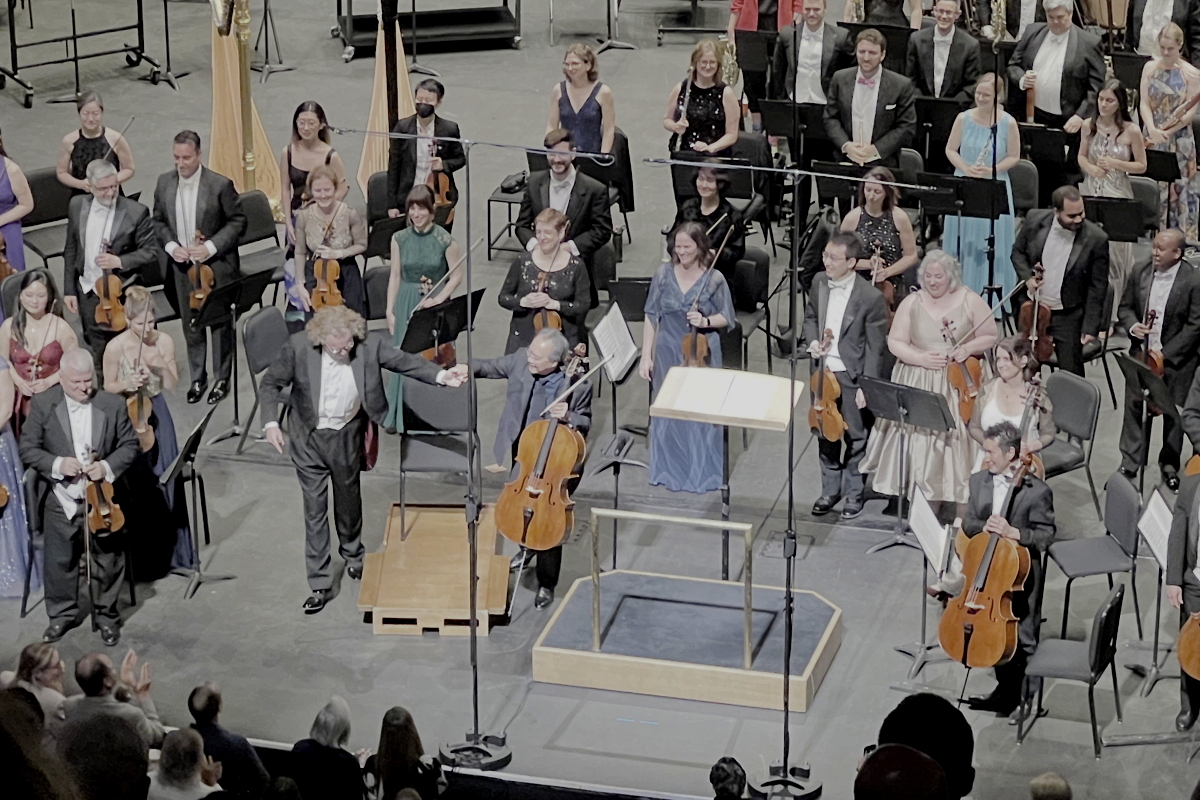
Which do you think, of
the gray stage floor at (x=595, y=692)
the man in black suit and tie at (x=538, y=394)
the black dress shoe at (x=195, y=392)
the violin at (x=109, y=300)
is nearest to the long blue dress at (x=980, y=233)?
the gray stage floor at (x=595, y=692)

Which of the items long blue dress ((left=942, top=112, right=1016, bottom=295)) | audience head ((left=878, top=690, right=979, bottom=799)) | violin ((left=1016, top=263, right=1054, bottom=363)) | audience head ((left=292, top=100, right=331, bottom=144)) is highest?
audience head ((left=292, top=100, right=331, bottom=144))

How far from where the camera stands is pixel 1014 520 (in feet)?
24.5

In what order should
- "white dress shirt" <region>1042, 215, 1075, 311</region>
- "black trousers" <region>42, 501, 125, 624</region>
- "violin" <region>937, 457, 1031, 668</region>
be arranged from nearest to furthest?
"violin" <region>937, 457, 1031, 668</region>
"black trousers" <region>42, 501, 125, 624</region>
"white dress shirt" <region>1042, 215, 1075, 311</region>

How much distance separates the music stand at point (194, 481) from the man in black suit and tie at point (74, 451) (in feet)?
0.75

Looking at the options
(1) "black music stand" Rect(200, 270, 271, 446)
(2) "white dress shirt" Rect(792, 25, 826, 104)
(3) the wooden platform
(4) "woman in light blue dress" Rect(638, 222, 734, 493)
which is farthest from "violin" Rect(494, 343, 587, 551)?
(2) "white dress shirt" Rect(792, 25, 826, 104)

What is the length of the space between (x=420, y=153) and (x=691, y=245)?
232 centimetres

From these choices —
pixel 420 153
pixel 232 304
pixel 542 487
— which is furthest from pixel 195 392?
pixel 542 487

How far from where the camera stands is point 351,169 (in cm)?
1356

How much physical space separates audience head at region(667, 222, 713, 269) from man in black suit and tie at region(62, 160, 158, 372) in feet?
9.78

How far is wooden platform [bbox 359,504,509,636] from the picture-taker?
8.36m

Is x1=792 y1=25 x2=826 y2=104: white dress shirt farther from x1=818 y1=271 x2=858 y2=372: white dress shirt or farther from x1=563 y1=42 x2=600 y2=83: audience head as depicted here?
x1=818 y1=271 x2=858 y2=372: white dress shirt

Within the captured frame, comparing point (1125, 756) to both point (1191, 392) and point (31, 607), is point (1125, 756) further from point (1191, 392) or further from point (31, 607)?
point (31, 607)

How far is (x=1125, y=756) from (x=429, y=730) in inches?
113

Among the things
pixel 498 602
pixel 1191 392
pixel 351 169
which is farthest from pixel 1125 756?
pixel 351 169
